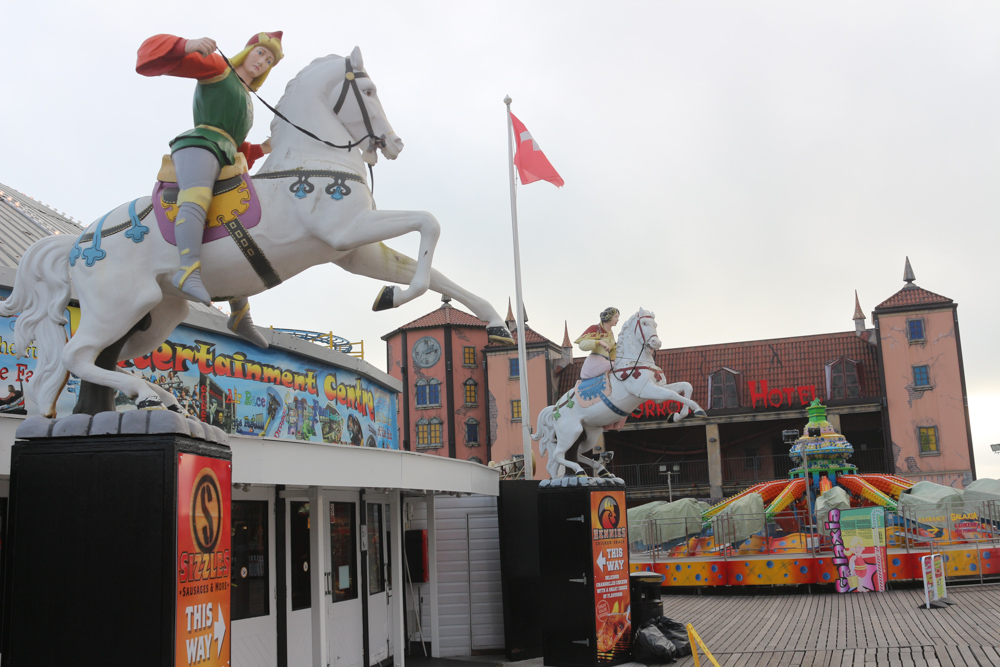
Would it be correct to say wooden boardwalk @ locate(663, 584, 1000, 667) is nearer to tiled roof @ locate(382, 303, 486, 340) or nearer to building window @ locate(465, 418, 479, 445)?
building window @ locate(465, 418, 479, 445)

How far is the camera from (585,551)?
11.5 meters

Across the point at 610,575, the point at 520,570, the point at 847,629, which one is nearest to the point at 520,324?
the point at 520,570

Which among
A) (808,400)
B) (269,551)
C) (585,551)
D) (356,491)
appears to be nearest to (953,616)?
(585,551)

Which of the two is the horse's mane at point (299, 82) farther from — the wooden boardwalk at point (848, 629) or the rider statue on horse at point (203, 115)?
the wooden boardwalk at point (848, 629)

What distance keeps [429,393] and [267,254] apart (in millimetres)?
38550

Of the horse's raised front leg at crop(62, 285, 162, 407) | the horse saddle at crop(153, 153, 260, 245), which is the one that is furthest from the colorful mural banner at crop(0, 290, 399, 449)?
the horse saddle at crop(153, 153, 260, 245)

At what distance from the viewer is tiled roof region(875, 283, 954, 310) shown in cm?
3800

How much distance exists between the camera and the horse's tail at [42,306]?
573cm

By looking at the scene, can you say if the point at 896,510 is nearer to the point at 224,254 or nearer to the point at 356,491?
the point at 356,491

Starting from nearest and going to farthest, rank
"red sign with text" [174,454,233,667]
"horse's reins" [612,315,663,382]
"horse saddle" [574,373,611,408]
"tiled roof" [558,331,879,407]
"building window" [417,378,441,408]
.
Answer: "red sign with text" [174,454,233,667] < "horse's reins" [612,315,663,382] < "horse saddle" [574,373,611,408] < "tiled roof" [558,331,879,407] < "building window" [417,378,441,408]

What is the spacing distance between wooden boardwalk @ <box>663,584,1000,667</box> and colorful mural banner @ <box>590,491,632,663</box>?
0.96 meters

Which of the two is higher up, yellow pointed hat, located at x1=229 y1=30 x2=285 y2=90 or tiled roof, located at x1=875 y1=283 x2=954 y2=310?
tiled roof, located at x1=875 y1=283 x2=954 y2=310

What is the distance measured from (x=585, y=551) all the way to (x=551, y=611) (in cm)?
94

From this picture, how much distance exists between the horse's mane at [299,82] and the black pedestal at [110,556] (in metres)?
2.41
